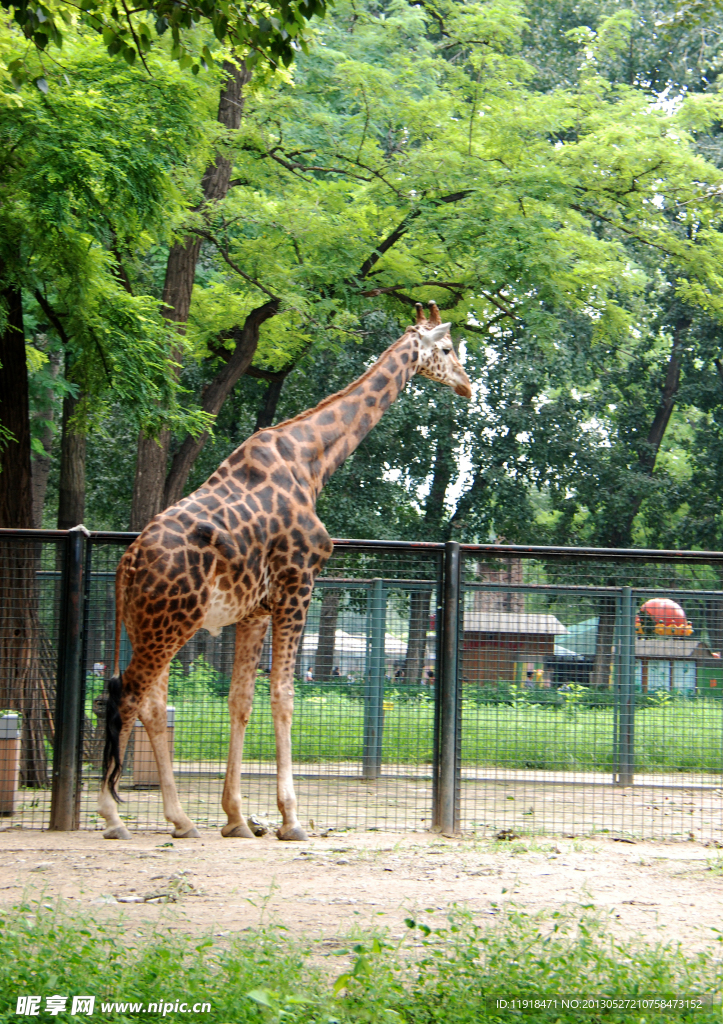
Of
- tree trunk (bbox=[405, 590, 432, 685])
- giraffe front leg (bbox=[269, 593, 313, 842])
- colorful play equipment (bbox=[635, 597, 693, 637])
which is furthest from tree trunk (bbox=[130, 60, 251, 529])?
colorful play equipment (bbox=[635, 597, 693, 637])

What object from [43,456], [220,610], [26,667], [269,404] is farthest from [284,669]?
[269,404]

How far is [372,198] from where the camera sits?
13.6m

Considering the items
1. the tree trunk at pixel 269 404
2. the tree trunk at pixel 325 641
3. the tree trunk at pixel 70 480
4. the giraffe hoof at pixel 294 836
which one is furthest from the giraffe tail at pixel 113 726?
the tree trunk at pixel 269 404

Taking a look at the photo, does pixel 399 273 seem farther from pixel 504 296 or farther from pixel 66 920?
pixel 66 920

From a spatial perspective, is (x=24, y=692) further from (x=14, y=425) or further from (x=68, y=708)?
(x=14, y=425)

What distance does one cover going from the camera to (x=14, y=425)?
971cm

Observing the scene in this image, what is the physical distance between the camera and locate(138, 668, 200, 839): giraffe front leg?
690 cm

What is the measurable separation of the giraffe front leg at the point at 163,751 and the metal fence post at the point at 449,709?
1814mm

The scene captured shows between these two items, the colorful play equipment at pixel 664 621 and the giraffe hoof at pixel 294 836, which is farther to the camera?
the colorful play equipment at pixel 664 621

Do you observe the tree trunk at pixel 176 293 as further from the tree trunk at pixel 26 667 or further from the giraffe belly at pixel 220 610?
the giraffe belly at pixel 220 610

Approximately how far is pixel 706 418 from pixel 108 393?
71.6ft

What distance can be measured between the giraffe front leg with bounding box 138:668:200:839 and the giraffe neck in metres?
1.88

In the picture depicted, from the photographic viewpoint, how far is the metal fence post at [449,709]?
7.58 m

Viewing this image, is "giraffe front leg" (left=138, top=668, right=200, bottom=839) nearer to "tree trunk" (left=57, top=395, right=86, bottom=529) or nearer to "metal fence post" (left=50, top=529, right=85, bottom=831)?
"metal fence post" (left=50, top=529, right=85, bottom=831)
